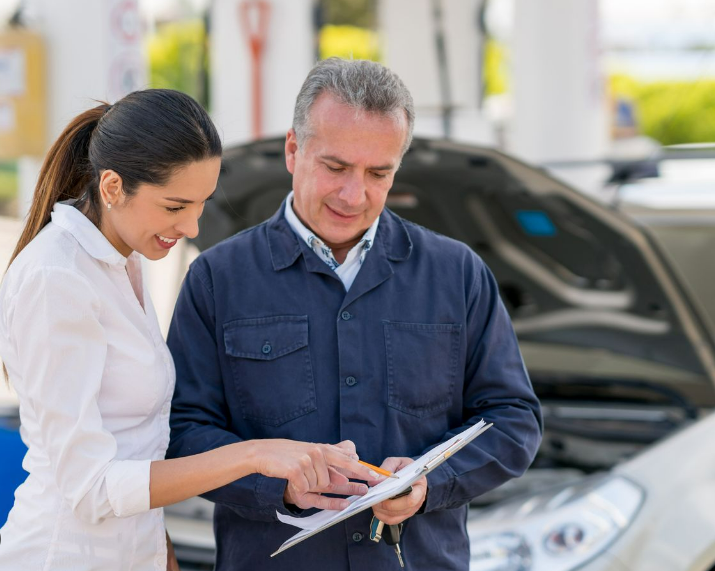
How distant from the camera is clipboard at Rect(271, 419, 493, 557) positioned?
1.50 m

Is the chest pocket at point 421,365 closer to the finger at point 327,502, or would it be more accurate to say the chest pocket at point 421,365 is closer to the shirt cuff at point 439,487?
the shirt cuff at point 439,487

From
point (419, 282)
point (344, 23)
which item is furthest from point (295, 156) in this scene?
point (344, 23)

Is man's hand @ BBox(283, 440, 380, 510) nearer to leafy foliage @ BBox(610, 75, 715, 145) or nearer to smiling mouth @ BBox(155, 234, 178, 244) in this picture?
smiling mouth @ BBox(155, 234, 178, 244)

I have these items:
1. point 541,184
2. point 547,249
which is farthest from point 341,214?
point 547,249

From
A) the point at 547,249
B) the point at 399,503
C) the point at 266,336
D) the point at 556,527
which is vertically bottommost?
the point at 556,527

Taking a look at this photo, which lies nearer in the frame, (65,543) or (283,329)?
(65,543)

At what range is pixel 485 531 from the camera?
8.50ft

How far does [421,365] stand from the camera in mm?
1828

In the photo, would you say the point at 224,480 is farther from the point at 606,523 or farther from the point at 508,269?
the point at 508,269

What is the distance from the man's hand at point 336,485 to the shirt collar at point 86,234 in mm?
473

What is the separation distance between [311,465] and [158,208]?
485 mm

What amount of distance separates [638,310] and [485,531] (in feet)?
3.69

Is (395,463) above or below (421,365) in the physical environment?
below

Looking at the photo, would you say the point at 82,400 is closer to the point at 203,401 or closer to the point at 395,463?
the point at 203,401
